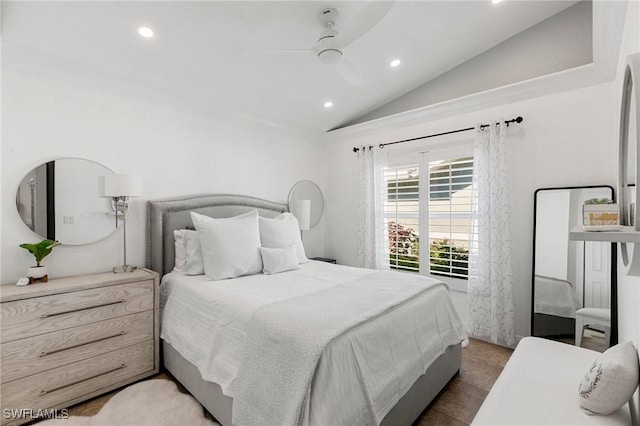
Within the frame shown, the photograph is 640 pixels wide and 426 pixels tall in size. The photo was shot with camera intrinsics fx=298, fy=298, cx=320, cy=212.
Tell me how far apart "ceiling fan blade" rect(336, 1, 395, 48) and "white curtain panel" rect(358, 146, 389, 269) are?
221 cm

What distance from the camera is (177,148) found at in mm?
3088

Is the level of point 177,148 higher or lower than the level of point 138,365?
higher

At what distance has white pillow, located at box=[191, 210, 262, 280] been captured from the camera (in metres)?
2.50

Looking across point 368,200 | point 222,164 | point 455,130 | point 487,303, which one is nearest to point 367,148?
point 368,200

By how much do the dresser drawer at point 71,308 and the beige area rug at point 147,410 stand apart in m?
0.57

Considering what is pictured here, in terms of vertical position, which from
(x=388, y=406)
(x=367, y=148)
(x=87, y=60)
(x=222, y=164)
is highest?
(x=87, y=60)

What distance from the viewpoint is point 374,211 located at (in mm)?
3988

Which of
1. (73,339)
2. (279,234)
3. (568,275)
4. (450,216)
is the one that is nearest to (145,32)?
(279,234)

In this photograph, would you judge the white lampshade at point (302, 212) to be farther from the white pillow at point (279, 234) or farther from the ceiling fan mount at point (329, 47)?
the ceiling fan mount at point (329, 47)

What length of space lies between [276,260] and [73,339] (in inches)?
60.4

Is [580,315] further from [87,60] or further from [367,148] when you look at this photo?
[87,60]

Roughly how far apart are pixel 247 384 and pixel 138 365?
4.44 feet

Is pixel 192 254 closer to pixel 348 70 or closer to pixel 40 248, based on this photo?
pixel 40 248

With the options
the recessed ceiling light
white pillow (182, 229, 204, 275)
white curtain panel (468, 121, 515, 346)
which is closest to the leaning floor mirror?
white curtain panel (468, 121, 515, 346)
